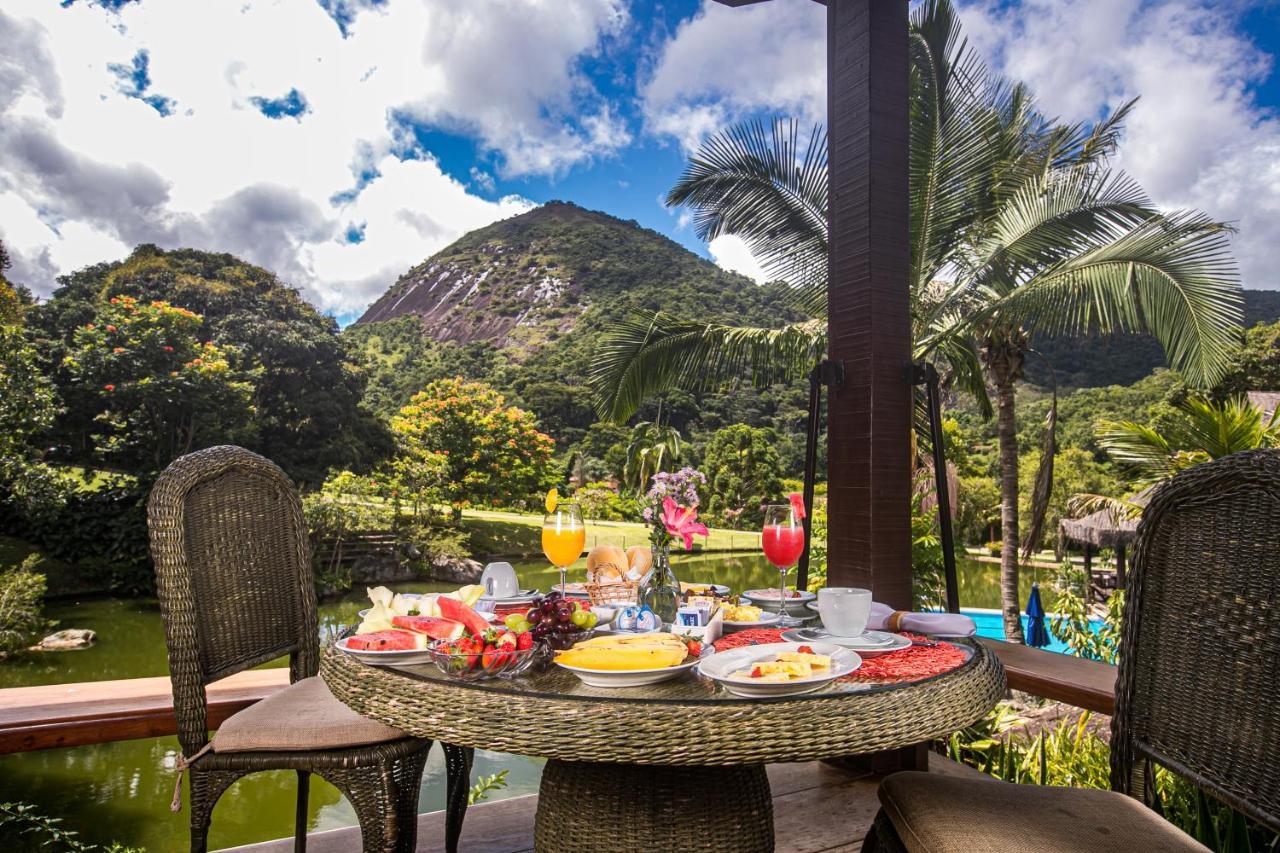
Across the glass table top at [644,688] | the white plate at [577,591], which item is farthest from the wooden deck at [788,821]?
the glass table top at [644,688]

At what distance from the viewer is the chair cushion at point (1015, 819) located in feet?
2.98

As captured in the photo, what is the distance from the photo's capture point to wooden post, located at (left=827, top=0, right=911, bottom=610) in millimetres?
2168

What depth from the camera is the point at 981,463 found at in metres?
21.8

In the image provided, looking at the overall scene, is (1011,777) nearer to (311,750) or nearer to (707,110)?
(311,750)

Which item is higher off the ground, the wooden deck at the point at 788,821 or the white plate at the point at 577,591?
the white plate at the point at 577,591

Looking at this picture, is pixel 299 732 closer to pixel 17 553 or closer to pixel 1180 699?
pixel 1180 699

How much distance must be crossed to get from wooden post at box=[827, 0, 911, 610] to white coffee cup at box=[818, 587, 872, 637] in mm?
1145

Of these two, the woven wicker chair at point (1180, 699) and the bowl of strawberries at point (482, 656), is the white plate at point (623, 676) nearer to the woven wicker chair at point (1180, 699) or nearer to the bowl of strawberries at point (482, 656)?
the bowl of strawberries at point (482, 656)

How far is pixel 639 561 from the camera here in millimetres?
1419

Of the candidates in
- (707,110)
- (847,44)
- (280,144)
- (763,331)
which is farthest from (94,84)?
(847,44)

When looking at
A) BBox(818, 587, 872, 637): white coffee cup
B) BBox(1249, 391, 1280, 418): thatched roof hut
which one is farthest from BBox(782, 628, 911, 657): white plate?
BBox(1249, 391, 1280, 418): thatched roof hut

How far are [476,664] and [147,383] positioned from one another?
53.4 feet

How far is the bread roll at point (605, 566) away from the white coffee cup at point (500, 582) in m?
0.14

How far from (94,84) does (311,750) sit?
95.8 feet
